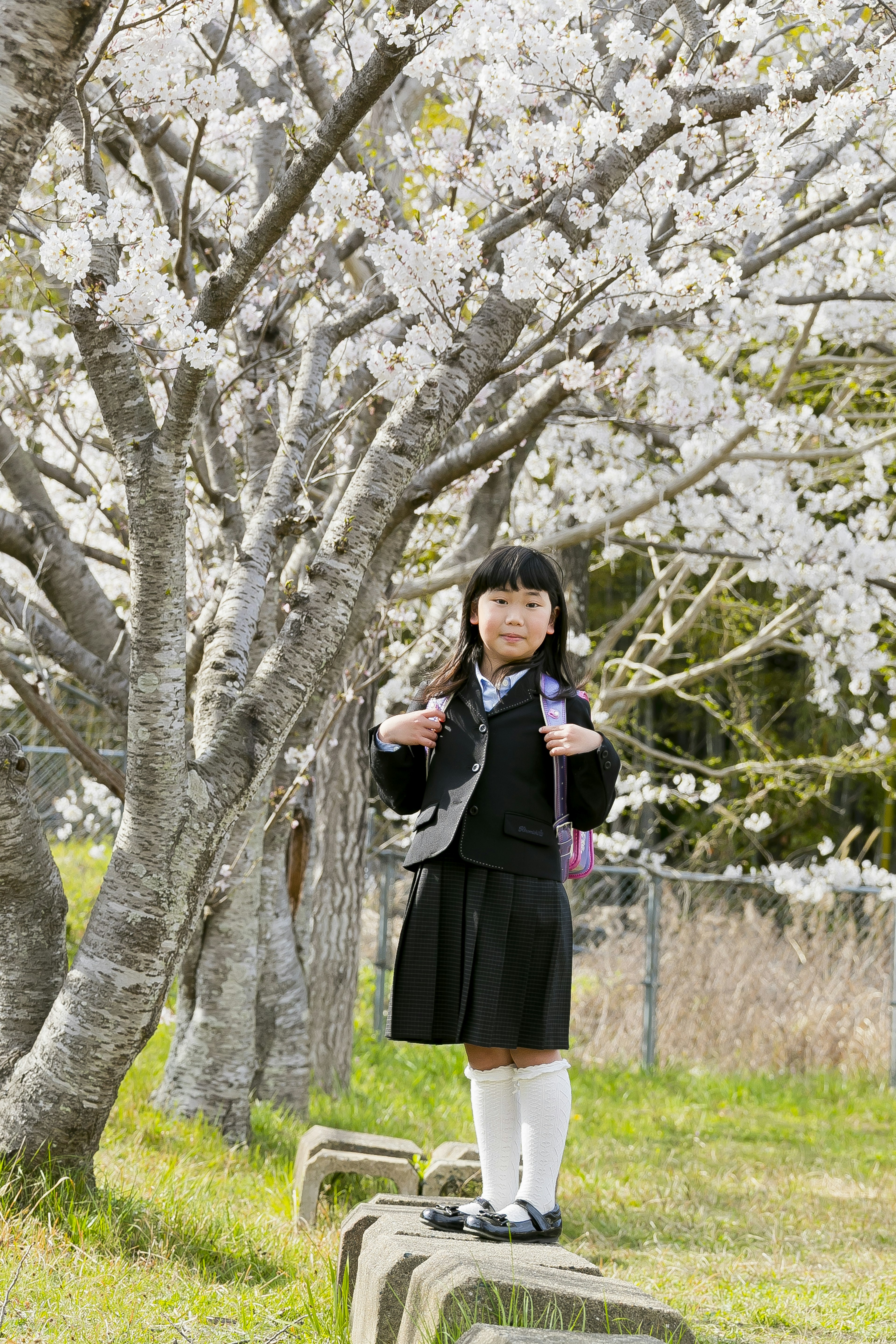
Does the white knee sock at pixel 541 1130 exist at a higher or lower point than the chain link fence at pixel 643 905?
lower

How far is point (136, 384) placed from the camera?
280 cm

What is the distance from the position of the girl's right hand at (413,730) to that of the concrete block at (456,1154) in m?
1.40

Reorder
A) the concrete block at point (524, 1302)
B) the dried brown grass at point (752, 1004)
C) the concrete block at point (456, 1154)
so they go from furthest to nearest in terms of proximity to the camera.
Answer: the dried brown grass at point (752, 1004) → the concrete block at point (456, 1154) → the concrete block at point (524, 1302)

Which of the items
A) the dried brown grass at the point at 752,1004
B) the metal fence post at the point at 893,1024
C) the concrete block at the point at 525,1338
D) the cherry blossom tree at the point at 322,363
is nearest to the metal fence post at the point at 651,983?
the dried brown grass at the point at 752,1004

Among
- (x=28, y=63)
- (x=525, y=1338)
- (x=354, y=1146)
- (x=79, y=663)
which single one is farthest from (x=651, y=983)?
(x=28, y=63)

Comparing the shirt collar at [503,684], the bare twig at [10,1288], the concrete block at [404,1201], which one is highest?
the shirt collar at [503,684]

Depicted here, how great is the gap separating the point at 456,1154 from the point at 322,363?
2406mm

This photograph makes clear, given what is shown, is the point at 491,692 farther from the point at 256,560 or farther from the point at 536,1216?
the point at 536,1216

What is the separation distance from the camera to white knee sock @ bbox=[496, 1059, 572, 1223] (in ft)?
8.09

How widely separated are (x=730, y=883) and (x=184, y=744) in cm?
715

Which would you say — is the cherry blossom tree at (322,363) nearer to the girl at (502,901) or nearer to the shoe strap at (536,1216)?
the girl at (502,901)

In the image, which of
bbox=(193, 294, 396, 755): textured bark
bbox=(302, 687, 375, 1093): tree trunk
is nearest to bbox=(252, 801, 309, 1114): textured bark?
bbox=(302, 687, 375, 1093): tree trunk

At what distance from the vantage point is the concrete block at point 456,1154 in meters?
3.51

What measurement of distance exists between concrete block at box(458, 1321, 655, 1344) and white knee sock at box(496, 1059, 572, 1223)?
26.2 inches
